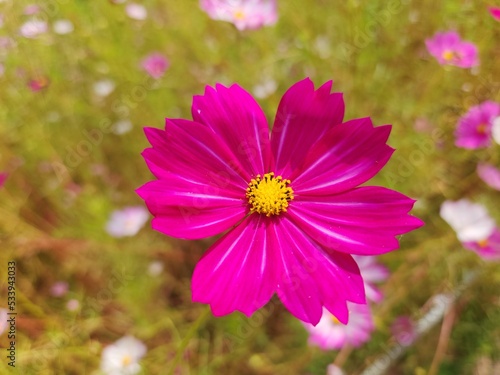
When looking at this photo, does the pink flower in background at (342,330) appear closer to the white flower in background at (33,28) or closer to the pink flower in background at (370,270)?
the pink flower in background at (370,270)

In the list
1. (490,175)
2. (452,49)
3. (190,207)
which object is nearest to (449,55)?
(452,49)

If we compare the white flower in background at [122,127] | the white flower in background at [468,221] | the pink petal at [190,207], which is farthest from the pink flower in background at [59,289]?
the white flower in background at [468,221]

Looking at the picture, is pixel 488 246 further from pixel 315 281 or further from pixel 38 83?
pixel 38 83

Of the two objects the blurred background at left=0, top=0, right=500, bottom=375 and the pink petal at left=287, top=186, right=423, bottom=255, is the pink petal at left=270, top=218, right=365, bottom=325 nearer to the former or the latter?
the pink petal at left=287, top=186, right=423, bottom=255

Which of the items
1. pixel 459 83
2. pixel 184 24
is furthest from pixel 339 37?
pixel 184 24

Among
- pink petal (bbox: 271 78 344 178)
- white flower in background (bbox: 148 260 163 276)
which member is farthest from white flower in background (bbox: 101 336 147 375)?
pink petal (bbox: 271 78 344 178)
